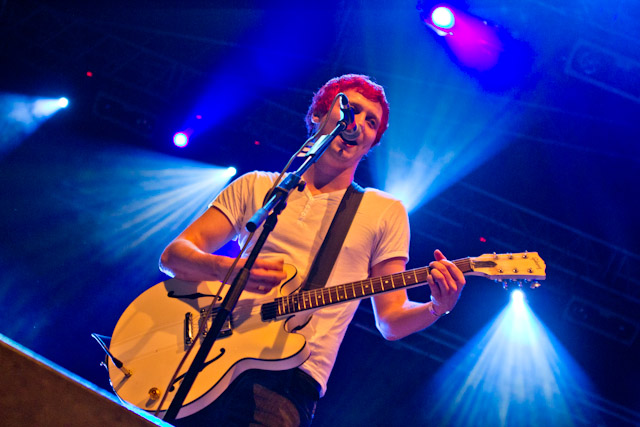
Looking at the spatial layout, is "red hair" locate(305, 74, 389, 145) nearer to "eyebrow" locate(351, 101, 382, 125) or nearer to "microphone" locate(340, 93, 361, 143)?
"eyebrow" locate(351, 101, 382, 125)

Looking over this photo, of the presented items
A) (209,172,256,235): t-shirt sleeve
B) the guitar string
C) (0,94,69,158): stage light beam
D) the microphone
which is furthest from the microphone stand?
(0,94,69,158): stage light beam

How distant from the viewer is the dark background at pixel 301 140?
5926 millimetres

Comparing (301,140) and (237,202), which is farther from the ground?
(301,140)

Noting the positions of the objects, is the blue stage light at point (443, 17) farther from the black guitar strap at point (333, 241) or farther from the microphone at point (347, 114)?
the microphone at point (347, 114)

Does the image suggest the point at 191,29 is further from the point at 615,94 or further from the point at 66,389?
the point at 66,389

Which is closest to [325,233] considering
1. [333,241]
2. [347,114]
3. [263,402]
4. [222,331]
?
[333,241]

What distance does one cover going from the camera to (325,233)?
2977 mm

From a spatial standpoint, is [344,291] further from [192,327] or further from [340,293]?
[192,327]

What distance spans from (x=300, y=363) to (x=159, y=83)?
6285mm

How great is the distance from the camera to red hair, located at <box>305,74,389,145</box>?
3.44 meters

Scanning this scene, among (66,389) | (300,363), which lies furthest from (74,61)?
(66,389)

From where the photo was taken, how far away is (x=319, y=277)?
280 cm

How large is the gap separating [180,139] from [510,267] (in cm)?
591

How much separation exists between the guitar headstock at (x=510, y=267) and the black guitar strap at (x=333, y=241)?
785mm
